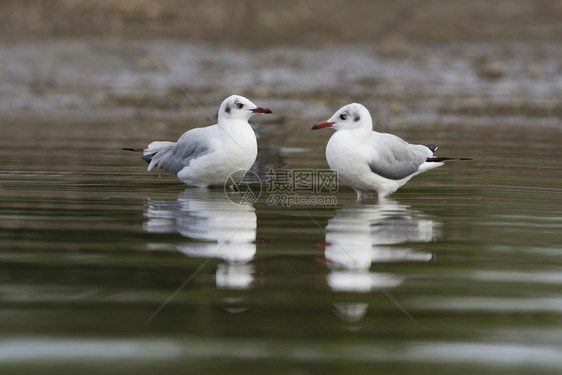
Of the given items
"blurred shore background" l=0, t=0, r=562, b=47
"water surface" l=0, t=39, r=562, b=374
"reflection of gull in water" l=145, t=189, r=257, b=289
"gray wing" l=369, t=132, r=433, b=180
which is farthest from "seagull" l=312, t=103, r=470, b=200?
"blurred shore background" l=0, t=0, r=562, b=47

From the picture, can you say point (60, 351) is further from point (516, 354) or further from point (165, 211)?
point (165, 211)

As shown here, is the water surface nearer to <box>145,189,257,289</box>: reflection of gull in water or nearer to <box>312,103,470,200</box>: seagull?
<box>145,189,257,289</box>: reflection of gull in water

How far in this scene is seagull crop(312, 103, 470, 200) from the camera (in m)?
7.19

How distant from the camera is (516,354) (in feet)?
10.6

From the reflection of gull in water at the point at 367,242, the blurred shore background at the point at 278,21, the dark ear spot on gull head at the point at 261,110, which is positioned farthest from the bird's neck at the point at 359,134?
the blurred shore background at the point at 278,21

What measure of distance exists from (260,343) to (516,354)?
2.96ft

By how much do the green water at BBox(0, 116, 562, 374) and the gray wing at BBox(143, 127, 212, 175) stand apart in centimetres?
24

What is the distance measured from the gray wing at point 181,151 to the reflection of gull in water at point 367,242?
147 cm

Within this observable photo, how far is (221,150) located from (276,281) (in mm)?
3415

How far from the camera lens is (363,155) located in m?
7.20

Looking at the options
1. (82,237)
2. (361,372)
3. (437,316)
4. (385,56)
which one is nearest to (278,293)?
(437,316)

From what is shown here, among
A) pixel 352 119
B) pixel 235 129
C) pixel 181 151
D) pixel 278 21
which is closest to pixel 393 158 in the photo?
pixel 352 119

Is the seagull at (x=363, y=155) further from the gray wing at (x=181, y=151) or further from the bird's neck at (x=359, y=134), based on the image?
the gray wing at (x=181, y=151)

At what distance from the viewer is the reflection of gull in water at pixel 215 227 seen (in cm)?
452
